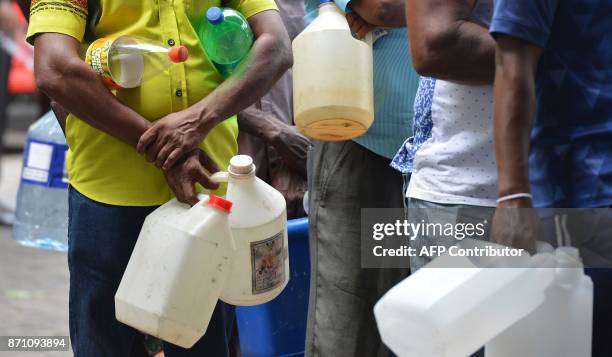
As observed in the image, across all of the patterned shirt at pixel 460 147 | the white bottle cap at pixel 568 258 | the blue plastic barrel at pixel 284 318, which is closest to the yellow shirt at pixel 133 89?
the patterned shirt at pixel 460 147

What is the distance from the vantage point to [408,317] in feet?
7.59

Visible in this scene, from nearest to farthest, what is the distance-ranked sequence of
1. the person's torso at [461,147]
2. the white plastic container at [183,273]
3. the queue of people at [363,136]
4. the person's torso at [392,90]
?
1. the queue of people at [363,136]
2. the person's torso at [461,147]
3. the white plastic container at [183,273]
4. the person's torso at [392,90]

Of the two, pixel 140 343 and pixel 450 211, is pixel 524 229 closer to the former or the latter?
pixel 450 211

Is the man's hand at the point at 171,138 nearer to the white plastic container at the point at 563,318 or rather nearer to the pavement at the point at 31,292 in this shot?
the white plastic container at the point at 563,318

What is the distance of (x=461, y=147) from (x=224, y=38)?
0.84m

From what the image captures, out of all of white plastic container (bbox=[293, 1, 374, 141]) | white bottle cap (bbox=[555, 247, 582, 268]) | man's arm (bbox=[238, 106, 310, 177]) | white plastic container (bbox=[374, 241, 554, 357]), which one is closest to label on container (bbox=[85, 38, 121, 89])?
white plastic container (bbox=[293, 1, 374, 141])

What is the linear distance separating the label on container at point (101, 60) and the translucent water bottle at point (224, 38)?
11.6 inches

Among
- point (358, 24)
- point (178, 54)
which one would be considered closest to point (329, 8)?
point (358, 24)

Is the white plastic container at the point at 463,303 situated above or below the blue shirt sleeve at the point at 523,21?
below

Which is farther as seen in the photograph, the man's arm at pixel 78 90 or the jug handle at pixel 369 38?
the jug handle at pixel 369 38

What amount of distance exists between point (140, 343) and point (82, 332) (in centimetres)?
25

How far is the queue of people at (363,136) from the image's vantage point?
243cm

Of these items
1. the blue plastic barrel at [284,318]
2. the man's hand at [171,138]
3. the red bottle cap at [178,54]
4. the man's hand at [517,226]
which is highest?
the red bottle cap at [178,54]

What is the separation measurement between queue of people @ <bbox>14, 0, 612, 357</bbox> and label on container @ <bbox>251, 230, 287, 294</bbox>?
0.72 ft
